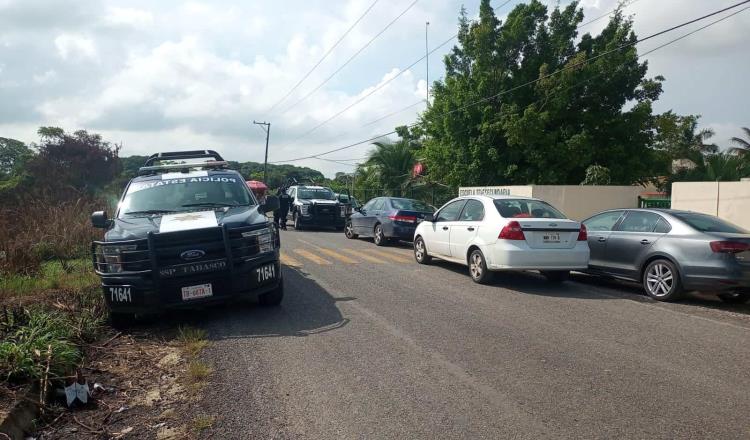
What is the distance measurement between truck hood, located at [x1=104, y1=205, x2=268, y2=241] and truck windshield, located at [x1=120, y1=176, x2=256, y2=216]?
13.6 inches

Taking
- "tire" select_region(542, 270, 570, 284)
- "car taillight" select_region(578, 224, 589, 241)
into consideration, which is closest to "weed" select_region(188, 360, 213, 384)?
"tire" select_region(542, 270, 570, 284)

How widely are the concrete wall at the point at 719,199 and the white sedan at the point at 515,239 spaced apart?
20.1 ft

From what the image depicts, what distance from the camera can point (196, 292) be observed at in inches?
258

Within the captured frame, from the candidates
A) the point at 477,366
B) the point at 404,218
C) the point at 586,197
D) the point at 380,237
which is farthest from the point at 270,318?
the point at 586,197

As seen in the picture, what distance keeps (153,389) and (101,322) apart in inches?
94.9

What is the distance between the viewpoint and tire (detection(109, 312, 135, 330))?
6.66 meters

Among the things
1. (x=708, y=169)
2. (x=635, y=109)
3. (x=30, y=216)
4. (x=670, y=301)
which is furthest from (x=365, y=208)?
(x=708, y=169)

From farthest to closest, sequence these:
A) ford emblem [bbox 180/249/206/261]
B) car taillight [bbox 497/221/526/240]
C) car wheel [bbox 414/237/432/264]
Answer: car wheel [bbox 414/237/432/264] → car taillight [bbox 497/221/526/240] → ford emblem [bbox 180/249/206/261]

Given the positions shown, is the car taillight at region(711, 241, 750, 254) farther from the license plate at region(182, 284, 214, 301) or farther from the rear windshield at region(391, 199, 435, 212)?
the rear windshield at region(391, 199, 435, 212)

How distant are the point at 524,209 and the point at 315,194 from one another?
52.0ft

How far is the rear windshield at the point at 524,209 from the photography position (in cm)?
940

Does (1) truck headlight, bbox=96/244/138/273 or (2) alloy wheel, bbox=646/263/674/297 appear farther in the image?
(2) alloy wheel, bbox=646/263/674/297

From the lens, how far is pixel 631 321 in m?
7.02

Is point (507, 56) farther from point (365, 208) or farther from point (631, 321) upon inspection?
point (631, 321)
